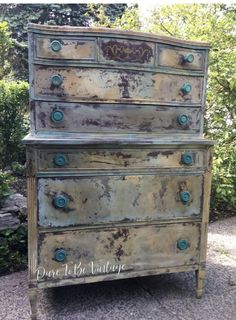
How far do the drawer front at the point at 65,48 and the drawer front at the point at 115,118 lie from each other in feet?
0.81

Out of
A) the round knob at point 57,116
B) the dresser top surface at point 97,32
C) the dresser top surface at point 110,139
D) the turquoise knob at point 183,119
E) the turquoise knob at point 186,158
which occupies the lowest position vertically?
the turquoise knob at point 186,158

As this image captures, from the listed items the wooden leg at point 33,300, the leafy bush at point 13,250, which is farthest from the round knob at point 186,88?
the leafy bush at point 13,250

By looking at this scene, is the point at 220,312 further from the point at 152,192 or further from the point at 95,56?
the point at 95,56

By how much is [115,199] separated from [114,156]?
0.24 metres

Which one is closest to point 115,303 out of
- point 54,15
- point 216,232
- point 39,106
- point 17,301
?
point 17,301

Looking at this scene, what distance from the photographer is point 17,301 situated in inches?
87.1

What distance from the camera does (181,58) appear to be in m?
2.09

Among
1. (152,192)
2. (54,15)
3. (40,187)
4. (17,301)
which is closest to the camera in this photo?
(40,187)

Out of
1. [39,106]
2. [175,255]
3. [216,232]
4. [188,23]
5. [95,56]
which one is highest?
[188,23]

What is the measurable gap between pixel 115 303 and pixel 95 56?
4.76 feet

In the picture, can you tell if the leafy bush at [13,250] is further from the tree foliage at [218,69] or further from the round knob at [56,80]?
the tree foliage at [218,69]

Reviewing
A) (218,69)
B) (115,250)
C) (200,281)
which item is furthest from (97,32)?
(218,69)

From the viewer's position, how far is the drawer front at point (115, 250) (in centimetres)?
194

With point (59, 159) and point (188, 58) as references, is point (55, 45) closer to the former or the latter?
point (59, 159)
